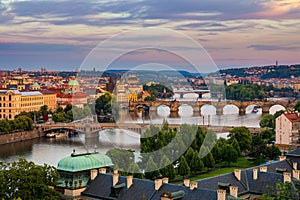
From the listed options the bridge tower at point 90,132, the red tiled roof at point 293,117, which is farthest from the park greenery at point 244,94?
the red tiled roof at point 293,117

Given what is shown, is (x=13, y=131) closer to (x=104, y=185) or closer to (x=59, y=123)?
(x=59, y=123)

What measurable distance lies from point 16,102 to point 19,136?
20.2 m

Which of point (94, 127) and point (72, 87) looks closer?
point (94, 127)

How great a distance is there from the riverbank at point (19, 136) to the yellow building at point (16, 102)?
15.1 meters

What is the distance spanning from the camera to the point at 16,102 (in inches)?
2872

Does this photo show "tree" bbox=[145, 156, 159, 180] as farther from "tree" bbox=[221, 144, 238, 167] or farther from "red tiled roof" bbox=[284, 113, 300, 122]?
"red tiled roof" bbox=[284, 113, 300, 122]

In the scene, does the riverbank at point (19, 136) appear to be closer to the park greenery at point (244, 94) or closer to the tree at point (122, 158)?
the tree at point (122, 158)

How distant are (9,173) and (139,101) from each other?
6751 cm

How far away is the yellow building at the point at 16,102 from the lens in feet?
236

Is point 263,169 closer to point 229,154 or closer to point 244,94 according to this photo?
point 229,154

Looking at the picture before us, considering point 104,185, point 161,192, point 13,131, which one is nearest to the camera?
point 161,192

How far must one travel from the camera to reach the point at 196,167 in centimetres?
3000

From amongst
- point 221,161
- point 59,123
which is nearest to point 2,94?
point 59,123

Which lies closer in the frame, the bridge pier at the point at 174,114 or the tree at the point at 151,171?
the tree at the point at 151,171
